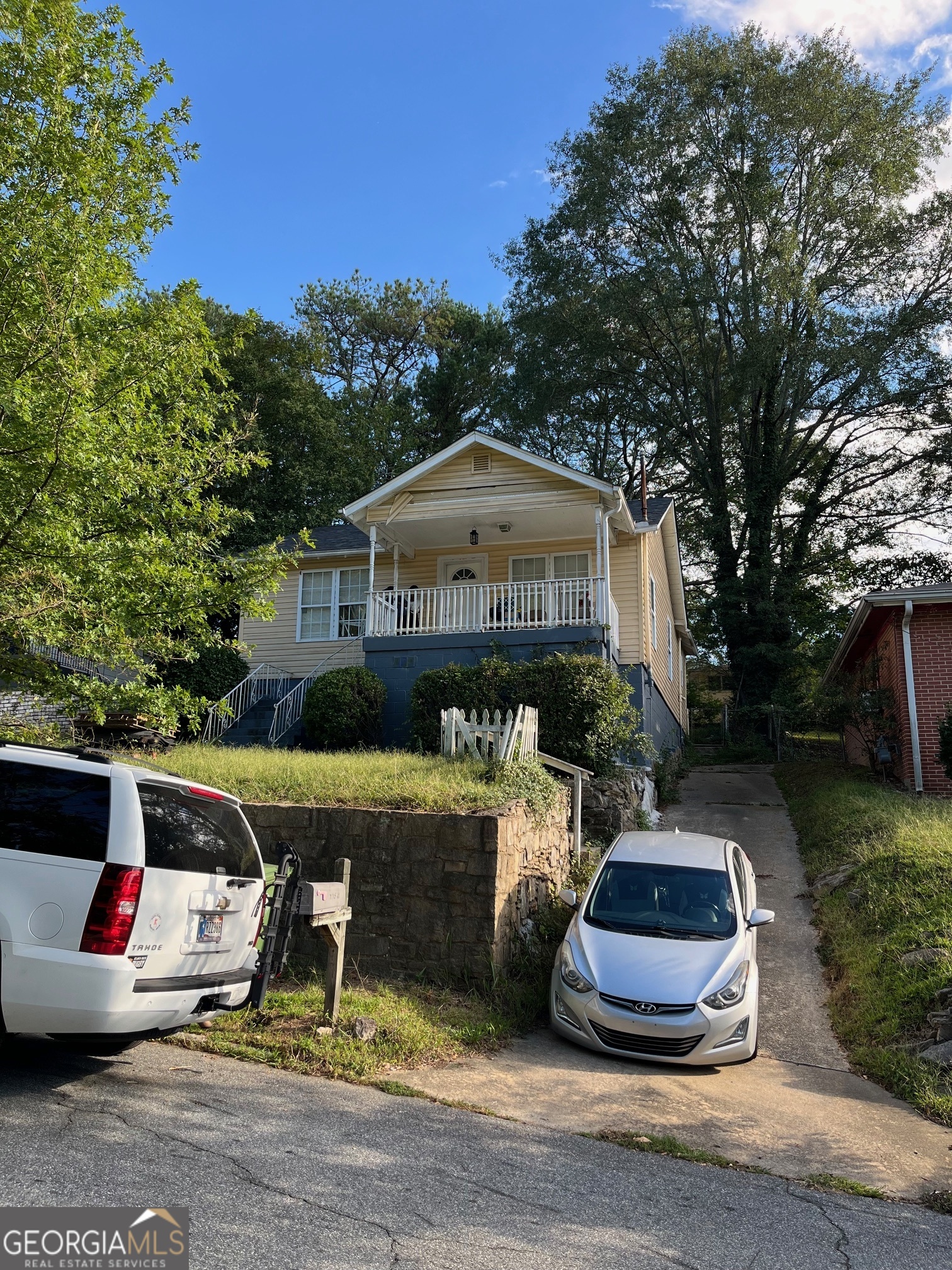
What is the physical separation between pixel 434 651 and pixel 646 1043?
10.3 metres

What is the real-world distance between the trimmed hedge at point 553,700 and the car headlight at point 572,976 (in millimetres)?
6106

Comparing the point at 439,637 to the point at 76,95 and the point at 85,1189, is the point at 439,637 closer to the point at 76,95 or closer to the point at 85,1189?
the point at 76,95

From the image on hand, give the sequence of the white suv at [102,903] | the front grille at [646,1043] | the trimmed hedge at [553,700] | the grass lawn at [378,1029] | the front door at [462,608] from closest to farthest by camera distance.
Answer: the white suv at [102,903], the grass lawn at [378,1029], the front grille at [646,1043], the trimmed hedge at [553,700], the front door at [462,608]

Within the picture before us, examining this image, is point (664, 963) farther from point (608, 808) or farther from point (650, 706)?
point (650, 706)

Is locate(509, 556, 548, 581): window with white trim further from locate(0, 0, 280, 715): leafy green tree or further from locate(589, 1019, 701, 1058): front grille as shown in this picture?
locate(589, 1019, 701, 1058): front grille

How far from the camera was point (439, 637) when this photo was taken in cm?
1606

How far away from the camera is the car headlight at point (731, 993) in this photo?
645cm

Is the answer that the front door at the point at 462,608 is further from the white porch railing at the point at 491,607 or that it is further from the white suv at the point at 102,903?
the white suv at the point at 102,903

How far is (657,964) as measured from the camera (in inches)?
265

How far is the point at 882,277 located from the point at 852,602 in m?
11.0

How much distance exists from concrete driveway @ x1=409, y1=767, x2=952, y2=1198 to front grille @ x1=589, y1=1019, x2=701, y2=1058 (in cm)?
14

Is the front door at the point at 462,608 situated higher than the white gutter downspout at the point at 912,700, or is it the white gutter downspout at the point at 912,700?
the front door at the point at 462,608

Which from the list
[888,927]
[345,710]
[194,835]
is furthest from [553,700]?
[194,835]

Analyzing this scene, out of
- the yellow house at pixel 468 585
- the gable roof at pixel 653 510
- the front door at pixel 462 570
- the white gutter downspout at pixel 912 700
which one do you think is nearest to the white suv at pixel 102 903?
the yellow house at pixel 468 585
